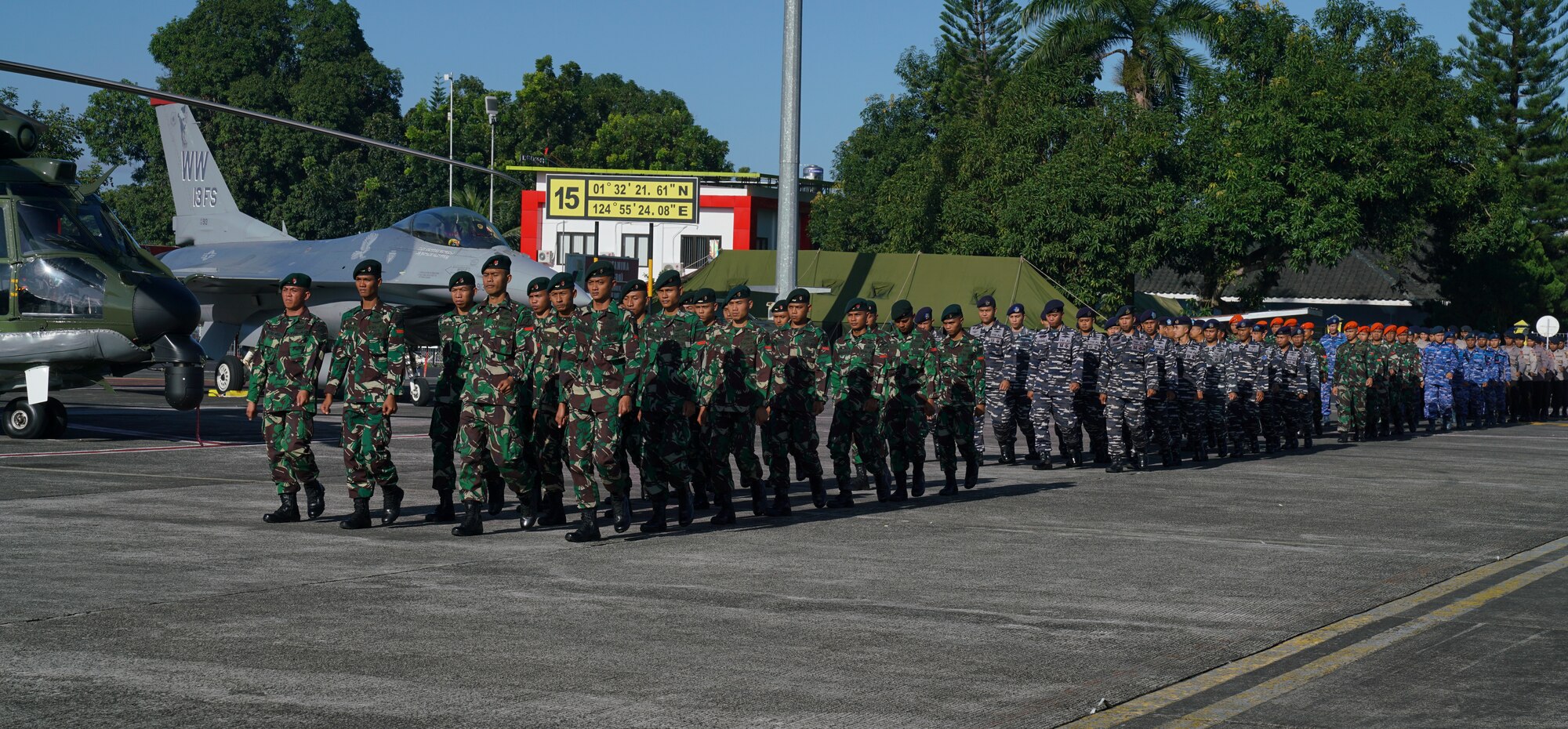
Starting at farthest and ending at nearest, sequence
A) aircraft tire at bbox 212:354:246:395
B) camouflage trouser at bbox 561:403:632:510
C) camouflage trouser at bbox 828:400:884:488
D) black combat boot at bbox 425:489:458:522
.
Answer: aircraft tire at bbox 212:354:246:395
camouflage trouser at bbox 828:400:884:488
black combat boot at bbox 425:489:458:522
camouflage trouser at bbox 561:403:632:510

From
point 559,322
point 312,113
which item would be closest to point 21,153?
point 559,322

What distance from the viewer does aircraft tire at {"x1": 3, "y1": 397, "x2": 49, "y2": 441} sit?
16281mm

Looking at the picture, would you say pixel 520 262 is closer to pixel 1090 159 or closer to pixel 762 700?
pixel 1090 159

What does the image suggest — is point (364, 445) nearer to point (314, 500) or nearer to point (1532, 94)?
point (314, 500)

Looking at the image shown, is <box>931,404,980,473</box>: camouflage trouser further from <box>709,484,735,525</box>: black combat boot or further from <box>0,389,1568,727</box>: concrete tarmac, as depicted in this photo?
<box>709,484,735,525</box>: black combat boot

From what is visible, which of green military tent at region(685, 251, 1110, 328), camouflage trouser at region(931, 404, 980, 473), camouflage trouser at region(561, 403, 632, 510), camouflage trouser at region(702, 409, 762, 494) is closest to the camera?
camouflage trouser at region(561, 403, 632, 510)

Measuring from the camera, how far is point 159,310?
15.8m

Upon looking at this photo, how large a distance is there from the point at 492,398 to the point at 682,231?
163 ft

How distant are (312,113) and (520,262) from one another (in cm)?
5627

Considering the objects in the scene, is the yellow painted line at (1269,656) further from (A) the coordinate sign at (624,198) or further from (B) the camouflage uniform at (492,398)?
(A) the coordinate sign at (624,198)

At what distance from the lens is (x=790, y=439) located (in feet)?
38.8

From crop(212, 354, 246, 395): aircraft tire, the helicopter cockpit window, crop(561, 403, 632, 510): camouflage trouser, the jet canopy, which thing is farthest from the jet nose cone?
crop(212, 354, 246, 395): aircraft tire

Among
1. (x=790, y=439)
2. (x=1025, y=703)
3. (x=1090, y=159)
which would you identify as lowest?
(x=1025, y=703)

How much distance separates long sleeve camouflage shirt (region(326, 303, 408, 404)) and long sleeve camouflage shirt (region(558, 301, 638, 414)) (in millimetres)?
1255
